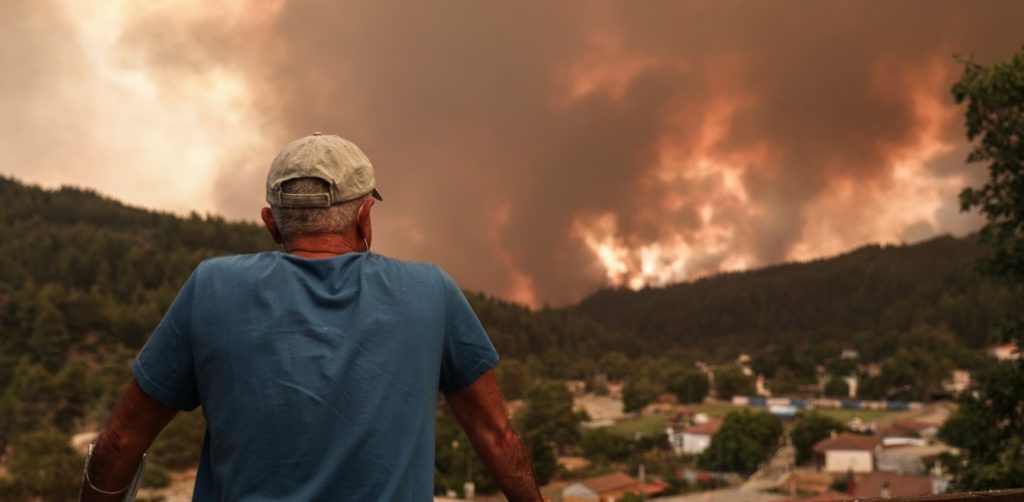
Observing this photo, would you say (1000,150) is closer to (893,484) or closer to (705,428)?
(893,484)

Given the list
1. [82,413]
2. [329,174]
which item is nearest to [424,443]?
[329,174]

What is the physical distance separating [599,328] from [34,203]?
93381mm

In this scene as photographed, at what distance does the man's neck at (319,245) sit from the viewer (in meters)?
1.60

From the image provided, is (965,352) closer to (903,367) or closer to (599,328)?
(903,367)

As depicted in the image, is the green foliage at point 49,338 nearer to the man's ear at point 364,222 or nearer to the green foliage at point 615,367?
the green foliage at point 615,367

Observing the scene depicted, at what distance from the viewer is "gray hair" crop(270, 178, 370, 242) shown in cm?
160

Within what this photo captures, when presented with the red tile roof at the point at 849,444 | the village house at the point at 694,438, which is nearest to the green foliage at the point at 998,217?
the red tile roof at the point at 849,444

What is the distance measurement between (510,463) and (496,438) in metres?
0.05

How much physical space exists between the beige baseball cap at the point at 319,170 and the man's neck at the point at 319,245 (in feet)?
0.19

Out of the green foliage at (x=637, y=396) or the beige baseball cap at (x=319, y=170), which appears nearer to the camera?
the beige baseball cap at (x=319, y=170)

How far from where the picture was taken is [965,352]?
4264 inches

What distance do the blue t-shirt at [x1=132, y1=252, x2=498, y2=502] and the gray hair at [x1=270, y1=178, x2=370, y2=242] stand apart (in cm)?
9

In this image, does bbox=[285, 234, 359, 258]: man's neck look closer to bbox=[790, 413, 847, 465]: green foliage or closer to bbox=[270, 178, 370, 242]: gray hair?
bbox=[270, 178, 370, 242]: gray hair

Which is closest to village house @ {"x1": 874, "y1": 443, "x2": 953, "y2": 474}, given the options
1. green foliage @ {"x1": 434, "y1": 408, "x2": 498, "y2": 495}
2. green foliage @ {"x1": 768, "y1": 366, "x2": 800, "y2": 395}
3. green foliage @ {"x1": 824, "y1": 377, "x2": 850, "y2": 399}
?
green foliage @ {"x1": 434, "y1": 408, "x2": 498, "y2": 495}
